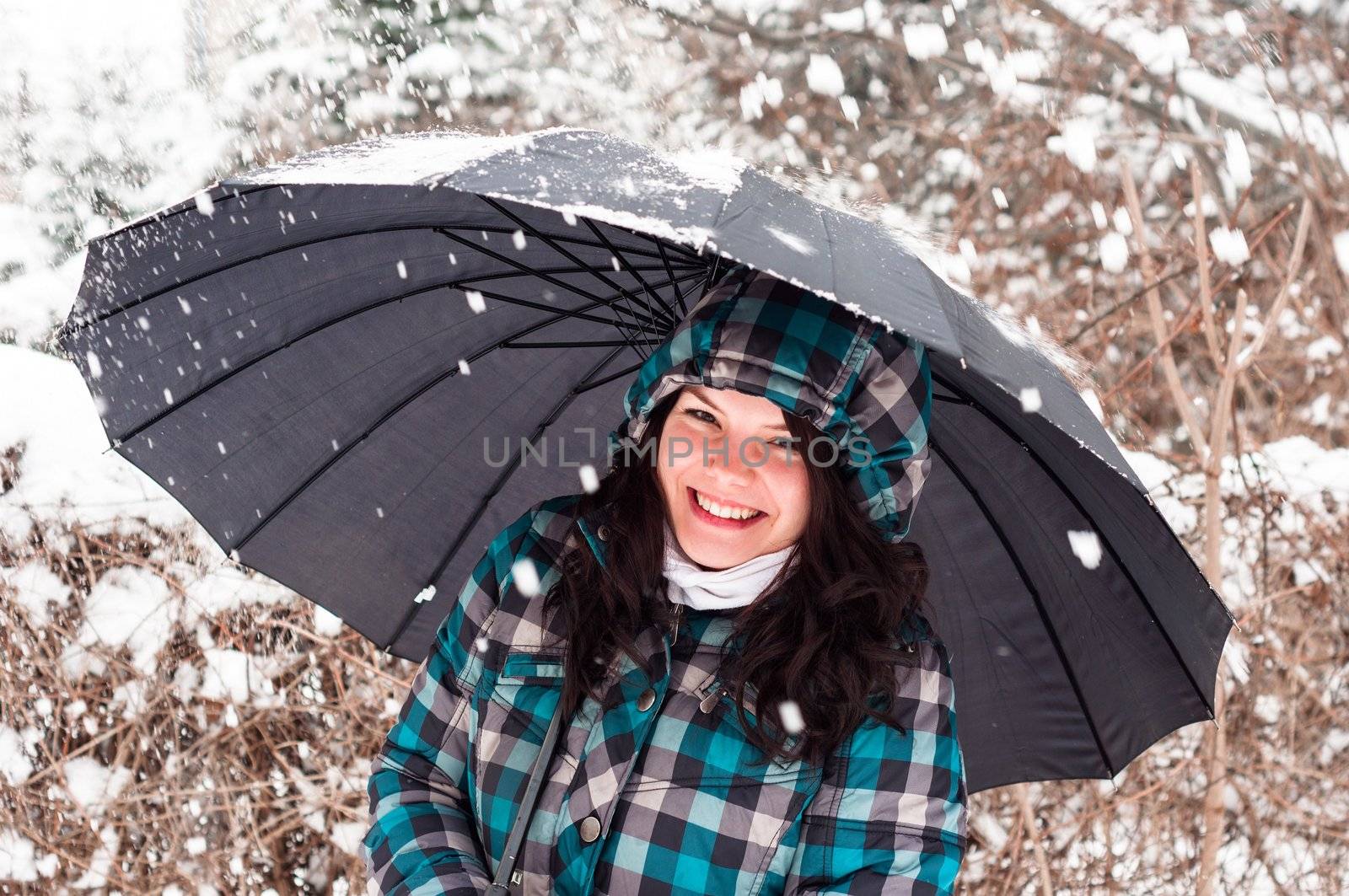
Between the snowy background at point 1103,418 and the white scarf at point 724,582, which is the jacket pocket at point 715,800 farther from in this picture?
the snowy background at point 1103,418

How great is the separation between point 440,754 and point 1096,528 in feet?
4.18

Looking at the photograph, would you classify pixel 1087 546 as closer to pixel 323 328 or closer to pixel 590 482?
pixel 590 482

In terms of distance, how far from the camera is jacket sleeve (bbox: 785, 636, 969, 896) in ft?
5.20

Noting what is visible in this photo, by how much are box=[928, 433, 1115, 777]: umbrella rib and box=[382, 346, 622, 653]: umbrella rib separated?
2.49 ft

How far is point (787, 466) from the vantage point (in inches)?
69.7

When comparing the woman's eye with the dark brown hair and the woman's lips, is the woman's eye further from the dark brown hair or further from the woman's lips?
the woman's lips

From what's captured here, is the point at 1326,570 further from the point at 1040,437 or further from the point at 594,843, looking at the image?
the point at 594,843

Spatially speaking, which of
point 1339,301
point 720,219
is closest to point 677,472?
point 720,219

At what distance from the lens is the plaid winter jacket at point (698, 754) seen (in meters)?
1.63

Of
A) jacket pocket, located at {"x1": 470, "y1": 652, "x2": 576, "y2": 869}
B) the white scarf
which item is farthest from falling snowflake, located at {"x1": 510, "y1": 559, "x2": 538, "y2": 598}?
the white scarf

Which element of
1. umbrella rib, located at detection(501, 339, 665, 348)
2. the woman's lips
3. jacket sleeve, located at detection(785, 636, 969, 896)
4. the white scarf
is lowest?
jacket sleeve, located at detection(785, 636, 969, 896)

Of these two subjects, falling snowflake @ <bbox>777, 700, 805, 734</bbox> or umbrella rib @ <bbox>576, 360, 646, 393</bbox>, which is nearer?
falling snowflake @ <bbox>777, 700, 805, 734</bbox>

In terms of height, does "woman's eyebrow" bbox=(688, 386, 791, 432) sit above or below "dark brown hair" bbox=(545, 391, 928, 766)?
above

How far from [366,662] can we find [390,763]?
6.33ft
